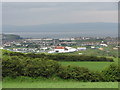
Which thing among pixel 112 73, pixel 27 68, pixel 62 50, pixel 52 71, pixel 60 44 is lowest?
pixel 112 73

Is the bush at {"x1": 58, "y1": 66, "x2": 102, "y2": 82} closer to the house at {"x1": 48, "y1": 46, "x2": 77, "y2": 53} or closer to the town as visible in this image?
the town

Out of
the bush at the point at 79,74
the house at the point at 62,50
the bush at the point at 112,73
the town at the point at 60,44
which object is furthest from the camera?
the house at the point at 62,50

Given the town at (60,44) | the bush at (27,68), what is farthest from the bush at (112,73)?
the town at (60,44)

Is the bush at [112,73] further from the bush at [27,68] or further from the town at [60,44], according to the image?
the town at [60,44]

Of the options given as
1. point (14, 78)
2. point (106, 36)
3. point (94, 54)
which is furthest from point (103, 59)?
point (14, 78)

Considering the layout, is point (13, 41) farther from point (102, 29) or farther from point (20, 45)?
point (102, 29)

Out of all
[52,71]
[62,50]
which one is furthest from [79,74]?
[62,50]

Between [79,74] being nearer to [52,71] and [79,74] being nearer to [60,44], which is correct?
[52,71]

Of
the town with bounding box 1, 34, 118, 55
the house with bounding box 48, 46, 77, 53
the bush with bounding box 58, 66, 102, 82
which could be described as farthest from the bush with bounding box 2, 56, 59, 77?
the house with bounding box 48, 46, 77, 53

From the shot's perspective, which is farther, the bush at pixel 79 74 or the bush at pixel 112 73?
the bush at pixel 112 73

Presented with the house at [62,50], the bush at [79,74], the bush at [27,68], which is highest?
the house at [62,50]

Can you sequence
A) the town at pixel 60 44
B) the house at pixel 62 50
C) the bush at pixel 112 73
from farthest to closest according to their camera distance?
the house at pixel 62 50
the town at pixel 60 44
the bush at pixel 112 73
